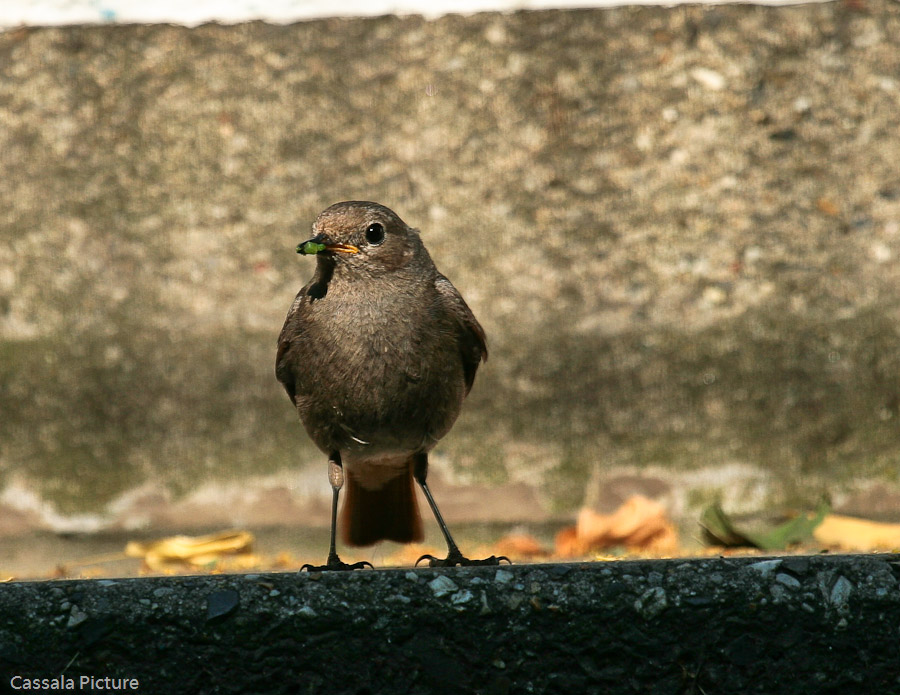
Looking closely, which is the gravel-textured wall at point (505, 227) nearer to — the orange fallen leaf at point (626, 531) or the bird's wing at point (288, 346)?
the orange fallen leaf at point (626, 531)

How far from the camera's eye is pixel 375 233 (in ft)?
10.6

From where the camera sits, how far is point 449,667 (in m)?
1.99

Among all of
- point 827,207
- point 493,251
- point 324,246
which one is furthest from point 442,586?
point 827,207

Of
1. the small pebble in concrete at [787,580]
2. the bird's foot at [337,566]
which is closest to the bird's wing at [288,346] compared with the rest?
the bird's foot at [337,566]

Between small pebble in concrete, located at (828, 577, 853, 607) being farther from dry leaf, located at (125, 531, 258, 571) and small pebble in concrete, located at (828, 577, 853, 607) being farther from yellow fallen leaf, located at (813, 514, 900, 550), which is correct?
dry leaf, located at (125, 531, 258, 571)

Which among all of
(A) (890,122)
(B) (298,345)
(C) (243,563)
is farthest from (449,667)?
(A) (890,122)

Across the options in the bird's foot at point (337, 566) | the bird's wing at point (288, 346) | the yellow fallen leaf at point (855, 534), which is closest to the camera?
the bird's foot at point (337, 566)

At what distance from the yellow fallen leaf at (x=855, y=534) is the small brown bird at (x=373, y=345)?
5.39 feet

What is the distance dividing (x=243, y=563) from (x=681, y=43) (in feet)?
9.42

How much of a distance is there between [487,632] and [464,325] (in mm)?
1473

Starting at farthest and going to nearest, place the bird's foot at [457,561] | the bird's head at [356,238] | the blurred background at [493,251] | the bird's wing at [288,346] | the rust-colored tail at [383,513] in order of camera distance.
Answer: the blurred background at [493,251] < the rust-colored tail at [383,513] < the bird's wing at [288,346] < the bird's head at [356,238] < the bird's foot at [457,561]

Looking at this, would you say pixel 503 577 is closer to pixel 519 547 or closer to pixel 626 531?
pixel 626 531

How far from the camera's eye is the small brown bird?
308cm

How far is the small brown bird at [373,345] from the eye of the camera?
3082 mm
